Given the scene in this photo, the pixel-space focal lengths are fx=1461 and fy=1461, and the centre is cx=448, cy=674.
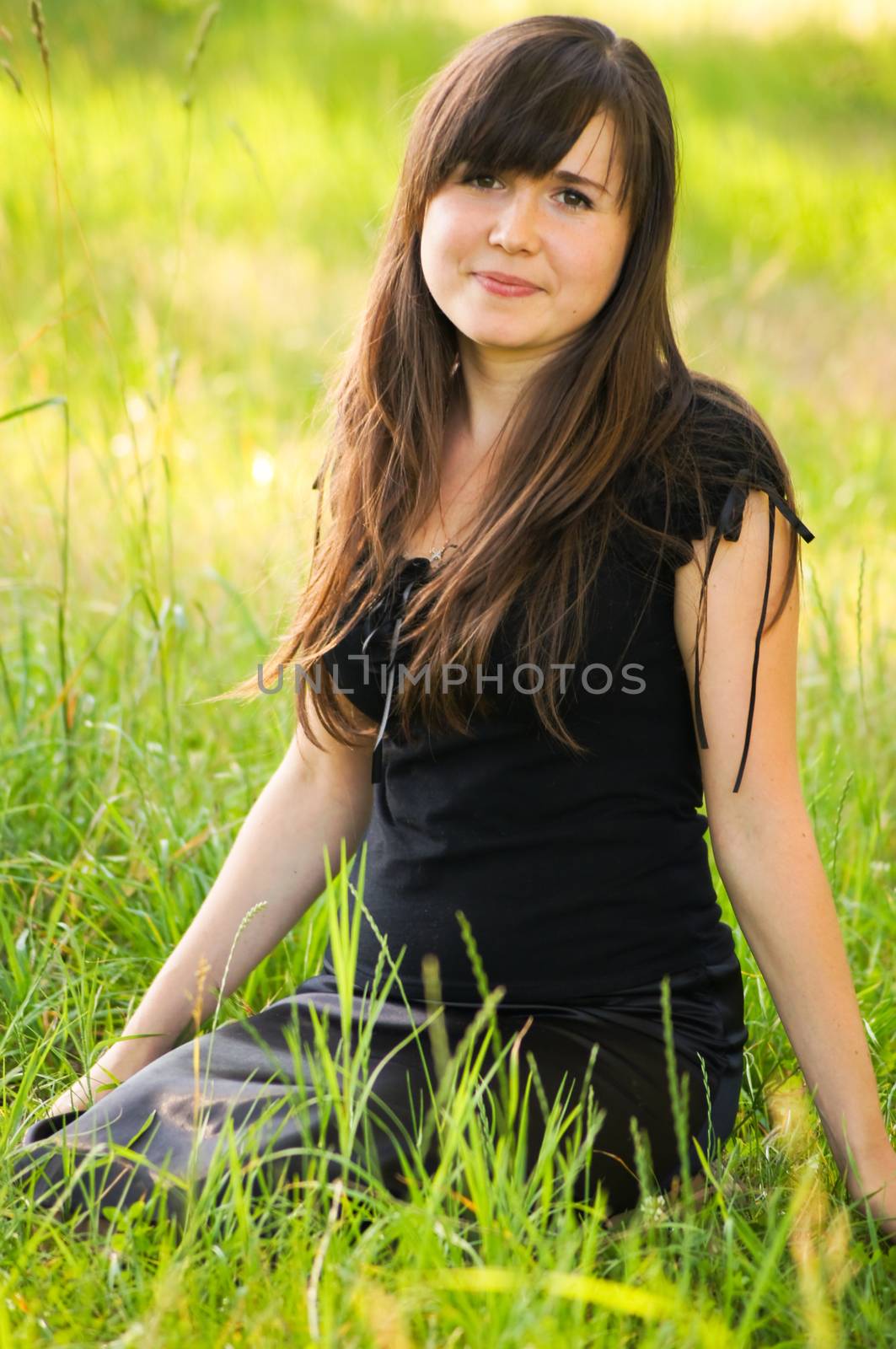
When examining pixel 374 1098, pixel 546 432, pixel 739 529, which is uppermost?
pixel 546 432

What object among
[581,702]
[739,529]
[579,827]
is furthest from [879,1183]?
[739,529]

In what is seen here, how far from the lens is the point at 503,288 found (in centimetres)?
168

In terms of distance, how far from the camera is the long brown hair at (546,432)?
5.32 feet

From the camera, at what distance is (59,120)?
6504 millimetres

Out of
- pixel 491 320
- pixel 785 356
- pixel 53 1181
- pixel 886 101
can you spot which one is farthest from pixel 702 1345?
pixel 886 101

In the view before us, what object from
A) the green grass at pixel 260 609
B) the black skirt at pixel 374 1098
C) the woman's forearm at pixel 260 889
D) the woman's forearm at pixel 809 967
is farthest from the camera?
the woman's forearm at pixel 260 889

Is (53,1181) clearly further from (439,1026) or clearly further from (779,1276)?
(779,1276)

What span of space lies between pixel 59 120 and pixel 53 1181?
593 cm

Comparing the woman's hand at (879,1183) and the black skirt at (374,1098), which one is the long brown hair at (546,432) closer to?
the black skirt at (374,1098)

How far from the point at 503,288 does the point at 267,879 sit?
0.80m

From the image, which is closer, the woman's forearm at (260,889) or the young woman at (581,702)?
the young woman at (581,702)

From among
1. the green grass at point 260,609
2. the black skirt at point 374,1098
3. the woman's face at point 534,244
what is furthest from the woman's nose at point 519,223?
the black skirt at point 374,1098

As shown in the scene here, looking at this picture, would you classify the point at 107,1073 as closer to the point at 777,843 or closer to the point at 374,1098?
the point at 374,1098

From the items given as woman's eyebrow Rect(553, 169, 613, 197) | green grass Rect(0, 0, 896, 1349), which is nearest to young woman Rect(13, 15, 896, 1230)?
woman's eyebrow Rect(553, 169, 613, 197)
